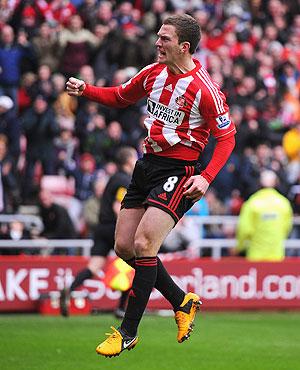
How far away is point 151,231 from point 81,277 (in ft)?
18.6

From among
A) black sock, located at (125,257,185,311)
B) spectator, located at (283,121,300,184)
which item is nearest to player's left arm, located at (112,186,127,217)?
black sock, located at (125,257,185,311)

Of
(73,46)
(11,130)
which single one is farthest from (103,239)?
(73,46)

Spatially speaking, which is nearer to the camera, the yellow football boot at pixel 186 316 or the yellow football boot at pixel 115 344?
the yellow football boot at pixel 115 344

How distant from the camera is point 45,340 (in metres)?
11.8

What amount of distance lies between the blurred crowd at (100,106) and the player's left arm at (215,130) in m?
7.13

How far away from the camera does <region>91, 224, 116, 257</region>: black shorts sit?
14477 millimetres

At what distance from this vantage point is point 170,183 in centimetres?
891

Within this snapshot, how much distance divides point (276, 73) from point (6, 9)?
5985 millimetres

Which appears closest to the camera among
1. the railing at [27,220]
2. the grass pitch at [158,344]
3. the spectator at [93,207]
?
the grass pitch at [158,344]

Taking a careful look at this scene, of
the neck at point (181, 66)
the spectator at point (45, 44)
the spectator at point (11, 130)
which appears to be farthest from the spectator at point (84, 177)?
the neck at point (181, 66)

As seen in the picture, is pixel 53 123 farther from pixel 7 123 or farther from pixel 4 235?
pixel 4 235

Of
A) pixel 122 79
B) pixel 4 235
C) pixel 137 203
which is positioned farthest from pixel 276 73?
pixel 137 203

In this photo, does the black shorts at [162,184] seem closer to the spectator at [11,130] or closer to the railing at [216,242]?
the railing at [216,242]

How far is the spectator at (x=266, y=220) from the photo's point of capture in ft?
55.1
